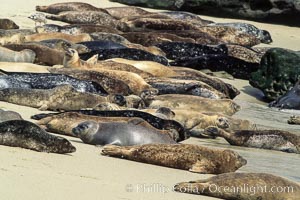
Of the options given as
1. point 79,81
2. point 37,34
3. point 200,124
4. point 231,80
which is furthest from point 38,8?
point 200,124

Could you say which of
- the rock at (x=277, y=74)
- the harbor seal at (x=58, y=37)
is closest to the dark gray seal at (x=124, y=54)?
the harbor seal at (x=58, y=37)

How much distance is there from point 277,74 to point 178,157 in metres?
6.07

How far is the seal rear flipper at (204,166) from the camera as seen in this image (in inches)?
279

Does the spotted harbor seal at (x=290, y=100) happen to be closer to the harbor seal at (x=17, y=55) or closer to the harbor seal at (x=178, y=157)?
the harbor seal at (x=17, y=55)

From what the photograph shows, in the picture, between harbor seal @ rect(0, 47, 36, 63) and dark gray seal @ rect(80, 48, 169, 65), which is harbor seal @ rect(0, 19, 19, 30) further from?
harbor seal @ rect(0, 47, 36, 63)

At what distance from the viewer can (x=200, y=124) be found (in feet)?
31.1

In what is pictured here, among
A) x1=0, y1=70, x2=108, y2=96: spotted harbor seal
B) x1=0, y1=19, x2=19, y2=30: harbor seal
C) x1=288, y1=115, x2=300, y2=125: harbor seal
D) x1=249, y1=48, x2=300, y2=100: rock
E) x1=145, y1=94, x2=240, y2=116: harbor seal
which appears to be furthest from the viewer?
x1=0, y1=19, x2=19, y2=30: harbor seal

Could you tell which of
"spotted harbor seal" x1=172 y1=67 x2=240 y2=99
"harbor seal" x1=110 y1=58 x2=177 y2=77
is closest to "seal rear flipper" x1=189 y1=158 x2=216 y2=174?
"spotted harbor seal" x1=172 y1=67 x2=240 y2=99

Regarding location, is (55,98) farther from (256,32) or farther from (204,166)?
(256,32)

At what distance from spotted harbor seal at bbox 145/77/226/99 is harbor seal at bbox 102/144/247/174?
12.6ft

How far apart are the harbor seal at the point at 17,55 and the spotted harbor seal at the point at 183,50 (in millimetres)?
3460

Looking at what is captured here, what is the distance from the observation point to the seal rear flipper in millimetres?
7086

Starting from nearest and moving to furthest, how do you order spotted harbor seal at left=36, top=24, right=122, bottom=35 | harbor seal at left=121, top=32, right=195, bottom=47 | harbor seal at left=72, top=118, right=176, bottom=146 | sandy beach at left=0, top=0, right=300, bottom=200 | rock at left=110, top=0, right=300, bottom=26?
1. sandy beach at left=0, top=0, right=300, bottom=200
2. harbor seal at left=72, top=118, right=176, bottom=146
3. spotted harbor seal at left=36, top=24, right=122, bottom=35
4. harbor seal at left=121, top=32, right=195, bottom=47
5. rock at left=110, top=0, right=300, bottom=26

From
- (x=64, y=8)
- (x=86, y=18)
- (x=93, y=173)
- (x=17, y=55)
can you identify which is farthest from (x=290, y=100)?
(x=64, y=8)
